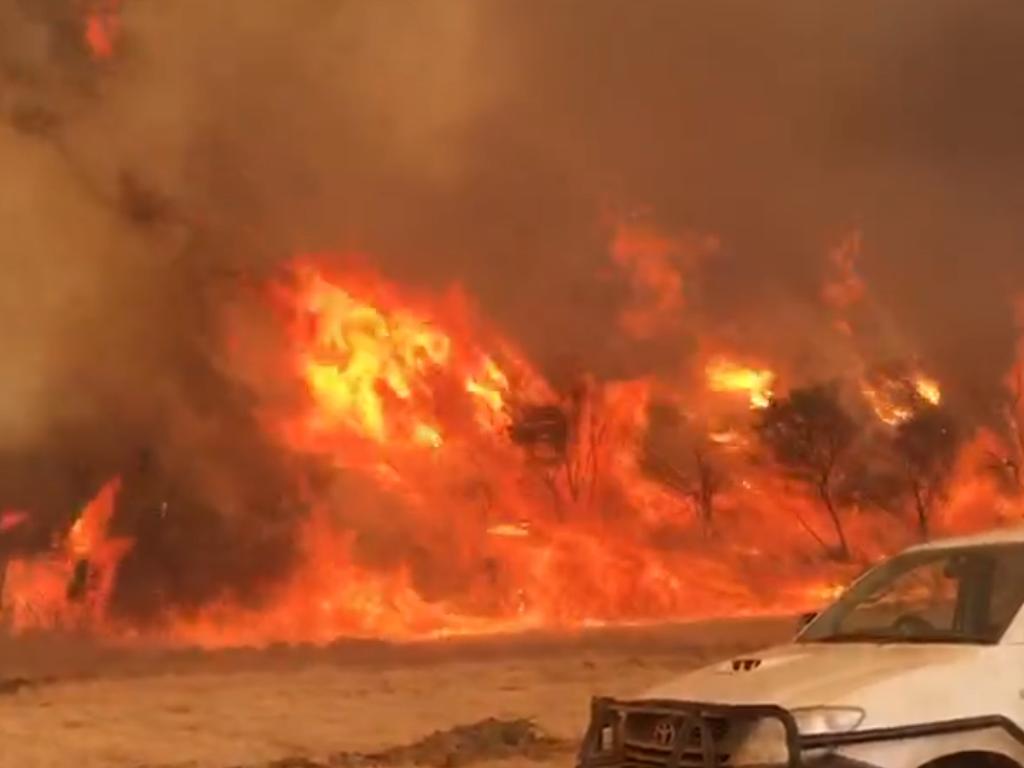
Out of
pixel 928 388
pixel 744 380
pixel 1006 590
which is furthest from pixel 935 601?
pixel 928 388

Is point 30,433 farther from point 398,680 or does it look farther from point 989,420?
point 989,420

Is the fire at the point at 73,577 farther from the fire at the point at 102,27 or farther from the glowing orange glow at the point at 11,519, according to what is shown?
the fire at the point at 102,27

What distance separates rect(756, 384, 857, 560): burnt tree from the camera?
19000 millimetres

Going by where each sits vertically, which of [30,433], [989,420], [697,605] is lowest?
[697,605]

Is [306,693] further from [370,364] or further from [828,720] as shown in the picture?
[828,720]

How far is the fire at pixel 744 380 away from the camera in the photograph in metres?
18.9

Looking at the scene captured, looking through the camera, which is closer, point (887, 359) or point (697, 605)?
point (697, 605)

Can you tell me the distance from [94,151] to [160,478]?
12.5 ft

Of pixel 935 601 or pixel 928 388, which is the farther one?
pixel 928 388

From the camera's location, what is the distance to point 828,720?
16.1ft

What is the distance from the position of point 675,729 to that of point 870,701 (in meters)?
0.74

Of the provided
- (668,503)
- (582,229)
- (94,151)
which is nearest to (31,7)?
(94,151)

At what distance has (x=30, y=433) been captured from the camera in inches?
587

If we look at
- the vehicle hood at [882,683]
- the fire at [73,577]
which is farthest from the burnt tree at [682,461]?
the vehicle hood at [882,683]
